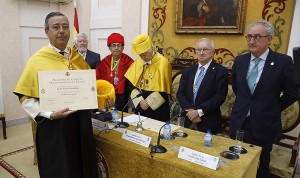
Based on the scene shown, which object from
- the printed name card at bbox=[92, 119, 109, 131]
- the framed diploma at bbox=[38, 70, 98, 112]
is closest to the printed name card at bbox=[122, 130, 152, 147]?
the printed name card at bbox=[92, 119, 109, 131]

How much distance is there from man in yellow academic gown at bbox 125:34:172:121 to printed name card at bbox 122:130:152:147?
2.80ft

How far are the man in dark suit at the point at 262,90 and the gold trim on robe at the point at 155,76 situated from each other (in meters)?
0.90

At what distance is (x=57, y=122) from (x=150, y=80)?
4.51 feet

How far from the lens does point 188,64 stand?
3754 millimetres

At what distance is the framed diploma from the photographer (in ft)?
5.57

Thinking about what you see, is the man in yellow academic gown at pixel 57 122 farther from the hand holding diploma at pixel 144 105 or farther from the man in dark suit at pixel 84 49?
the man in dark suit at pixel 84 49

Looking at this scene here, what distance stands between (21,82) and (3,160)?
7.40ft

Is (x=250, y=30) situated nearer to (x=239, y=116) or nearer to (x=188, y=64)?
(x=239, y=116)

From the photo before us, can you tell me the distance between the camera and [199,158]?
64.3 inches

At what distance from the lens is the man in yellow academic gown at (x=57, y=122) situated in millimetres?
1791

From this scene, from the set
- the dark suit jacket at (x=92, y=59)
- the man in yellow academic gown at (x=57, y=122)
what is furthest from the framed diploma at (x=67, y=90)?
the dark suit jacket at (x=92, y=59)

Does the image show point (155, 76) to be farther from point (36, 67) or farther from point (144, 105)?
point (36, 67)

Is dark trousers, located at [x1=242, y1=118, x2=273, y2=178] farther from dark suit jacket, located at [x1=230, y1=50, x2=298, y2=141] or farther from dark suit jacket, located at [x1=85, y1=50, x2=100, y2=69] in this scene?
dark suit jacket, located at [x1=85, y1=50, x2=100, y2=69]

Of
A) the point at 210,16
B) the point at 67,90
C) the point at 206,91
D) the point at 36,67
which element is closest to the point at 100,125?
the point at 67,90
